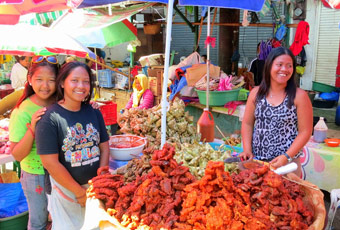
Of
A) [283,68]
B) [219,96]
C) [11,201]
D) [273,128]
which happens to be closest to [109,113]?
[219,96]

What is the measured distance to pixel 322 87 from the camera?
795cm

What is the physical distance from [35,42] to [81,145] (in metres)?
1.51

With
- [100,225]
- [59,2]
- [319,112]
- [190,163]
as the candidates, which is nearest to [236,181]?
[190,163]

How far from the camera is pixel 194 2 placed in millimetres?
2271

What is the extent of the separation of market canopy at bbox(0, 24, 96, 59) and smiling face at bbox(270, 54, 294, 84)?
1933 millimetres

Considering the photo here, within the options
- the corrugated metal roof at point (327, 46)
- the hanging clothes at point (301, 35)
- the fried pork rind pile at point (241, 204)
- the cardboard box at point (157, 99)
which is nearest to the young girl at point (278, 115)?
the fried pork rind pile at point (241, 204)

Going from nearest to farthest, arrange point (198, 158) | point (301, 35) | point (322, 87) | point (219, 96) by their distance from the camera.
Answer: point (198, 158) < point (219, 96) < point (301, 35) < point (322, 87)

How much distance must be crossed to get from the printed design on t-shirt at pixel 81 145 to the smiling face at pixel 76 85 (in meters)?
0.20

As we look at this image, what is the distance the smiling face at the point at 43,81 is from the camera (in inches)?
85.3

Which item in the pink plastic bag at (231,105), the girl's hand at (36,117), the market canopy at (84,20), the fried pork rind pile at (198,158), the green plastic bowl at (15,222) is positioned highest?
the market canopy at (84,20)

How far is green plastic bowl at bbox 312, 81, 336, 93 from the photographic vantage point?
776 cm

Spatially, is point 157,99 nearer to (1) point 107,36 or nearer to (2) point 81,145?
(1) point 107,36

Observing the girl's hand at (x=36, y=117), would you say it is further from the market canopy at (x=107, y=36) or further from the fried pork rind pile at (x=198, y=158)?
the market canopy at (x=107, y=36)

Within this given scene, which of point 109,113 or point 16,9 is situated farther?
point 109,113
